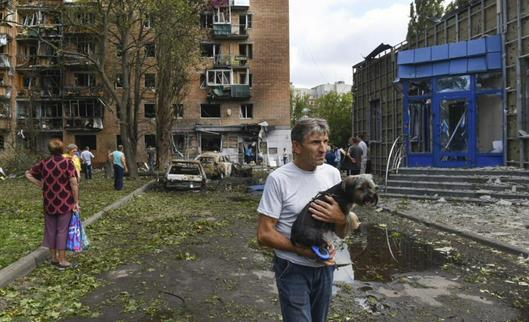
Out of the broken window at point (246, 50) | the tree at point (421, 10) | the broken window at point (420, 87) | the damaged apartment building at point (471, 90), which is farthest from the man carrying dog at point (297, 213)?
the broken window at point (246, 50)

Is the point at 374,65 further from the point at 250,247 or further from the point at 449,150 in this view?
the point at 250,247

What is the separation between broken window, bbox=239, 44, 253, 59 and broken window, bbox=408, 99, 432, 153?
3195cm

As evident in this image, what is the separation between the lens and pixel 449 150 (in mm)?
17656

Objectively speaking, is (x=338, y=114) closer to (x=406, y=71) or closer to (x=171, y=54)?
(x=171, y=54)

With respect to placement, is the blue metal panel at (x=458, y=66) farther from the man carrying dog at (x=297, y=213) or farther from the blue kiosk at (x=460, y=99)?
the man carrying dog at (x=297, y=213)

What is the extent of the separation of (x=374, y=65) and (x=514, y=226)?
1726 centimetres

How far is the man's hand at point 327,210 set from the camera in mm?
2992

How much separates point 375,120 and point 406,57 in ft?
28.2

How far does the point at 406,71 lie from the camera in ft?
60.1

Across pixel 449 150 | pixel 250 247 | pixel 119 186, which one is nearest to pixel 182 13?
pixel 119 186

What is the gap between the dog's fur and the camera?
2.97 meters

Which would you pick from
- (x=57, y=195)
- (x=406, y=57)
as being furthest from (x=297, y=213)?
(x=406, y=57)

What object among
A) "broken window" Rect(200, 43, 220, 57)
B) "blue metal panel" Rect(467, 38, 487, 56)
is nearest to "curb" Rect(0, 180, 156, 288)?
"blue metal panel" Rect(467, 38, 487, 56)

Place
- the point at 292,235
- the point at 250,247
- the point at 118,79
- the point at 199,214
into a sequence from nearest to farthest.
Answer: the point at 292,235
the point at 250,247
the point at 199,214
the point at 118,79
